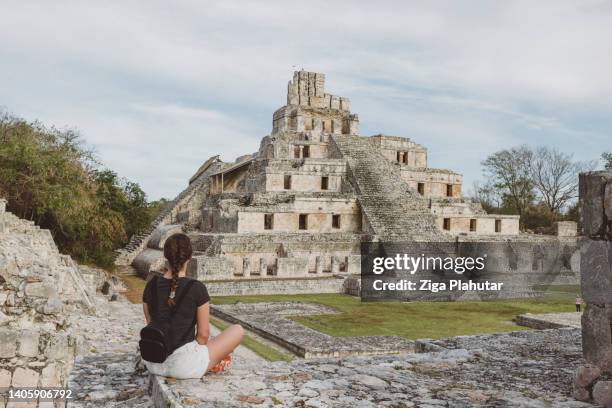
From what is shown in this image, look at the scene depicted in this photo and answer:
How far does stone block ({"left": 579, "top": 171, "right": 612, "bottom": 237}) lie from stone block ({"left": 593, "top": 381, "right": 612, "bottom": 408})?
1164 mm

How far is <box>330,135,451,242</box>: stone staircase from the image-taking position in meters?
25.6

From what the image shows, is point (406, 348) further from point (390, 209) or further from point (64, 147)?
point (64, 147)

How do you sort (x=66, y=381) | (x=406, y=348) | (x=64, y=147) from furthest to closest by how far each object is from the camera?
(x=64, y=147) → (x=406, y=348) → (x=66, y=381)

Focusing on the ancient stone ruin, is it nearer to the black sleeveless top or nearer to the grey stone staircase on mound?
the black sleeveless top

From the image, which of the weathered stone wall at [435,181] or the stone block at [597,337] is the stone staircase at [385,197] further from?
the stone block at [597,337]

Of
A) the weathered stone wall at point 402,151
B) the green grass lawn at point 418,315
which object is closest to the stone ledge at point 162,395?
the green grass lawn at point 418,315

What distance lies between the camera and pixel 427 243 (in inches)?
977

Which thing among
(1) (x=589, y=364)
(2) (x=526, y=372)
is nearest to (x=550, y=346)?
(2) (x=526, y=372)

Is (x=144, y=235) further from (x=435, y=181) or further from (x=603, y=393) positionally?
(x=603, y=393)

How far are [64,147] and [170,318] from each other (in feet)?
79.0

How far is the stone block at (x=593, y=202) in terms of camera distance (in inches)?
191

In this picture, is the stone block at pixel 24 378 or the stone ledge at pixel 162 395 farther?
the stone block at pixel 24 378

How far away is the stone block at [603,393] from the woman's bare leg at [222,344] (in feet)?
9.36

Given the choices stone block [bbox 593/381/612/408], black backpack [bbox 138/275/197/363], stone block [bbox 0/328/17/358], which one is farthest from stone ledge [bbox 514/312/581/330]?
stone block [bbox 0/328/17/358]
